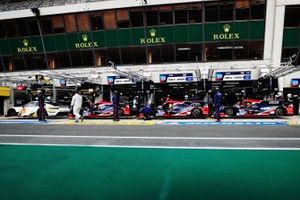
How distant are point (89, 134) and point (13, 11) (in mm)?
22334

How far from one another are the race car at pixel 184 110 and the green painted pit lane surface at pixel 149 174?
11.2 m

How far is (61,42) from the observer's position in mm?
26859

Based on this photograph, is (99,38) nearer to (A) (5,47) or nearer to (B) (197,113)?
(A) (5,47)

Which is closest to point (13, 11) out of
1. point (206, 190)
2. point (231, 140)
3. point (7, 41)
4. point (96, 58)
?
point (7, 41)

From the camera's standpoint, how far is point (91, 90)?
Result: 82.5 feet

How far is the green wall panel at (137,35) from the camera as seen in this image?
82.4 feet

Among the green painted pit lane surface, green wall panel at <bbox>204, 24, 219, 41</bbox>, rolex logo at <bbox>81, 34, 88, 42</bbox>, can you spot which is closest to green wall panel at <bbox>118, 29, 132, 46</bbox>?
rolex logo at <bbox>81, 34, 88, 42</bbox>

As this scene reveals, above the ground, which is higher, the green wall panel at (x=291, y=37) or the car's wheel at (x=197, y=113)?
the green wall panel at (x=291, y=37)

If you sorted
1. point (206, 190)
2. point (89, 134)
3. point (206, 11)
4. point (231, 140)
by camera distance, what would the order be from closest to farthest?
point (206, 190)
point (231, 140)
point (89, 134)
point (206, 11)

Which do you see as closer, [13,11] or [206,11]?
[206,11]

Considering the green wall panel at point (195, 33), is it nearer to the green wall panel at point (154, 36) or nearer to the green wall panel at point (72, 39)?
the green wall panel at point (154, 36)

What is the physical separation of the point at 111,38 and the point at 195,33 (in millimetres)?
7801

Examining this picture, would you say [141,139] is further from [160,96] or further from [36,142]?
[160,96]

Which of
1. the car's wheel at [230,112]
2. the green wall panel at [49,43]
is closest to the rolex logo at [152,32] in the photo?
the green wall panel at [49,43]
